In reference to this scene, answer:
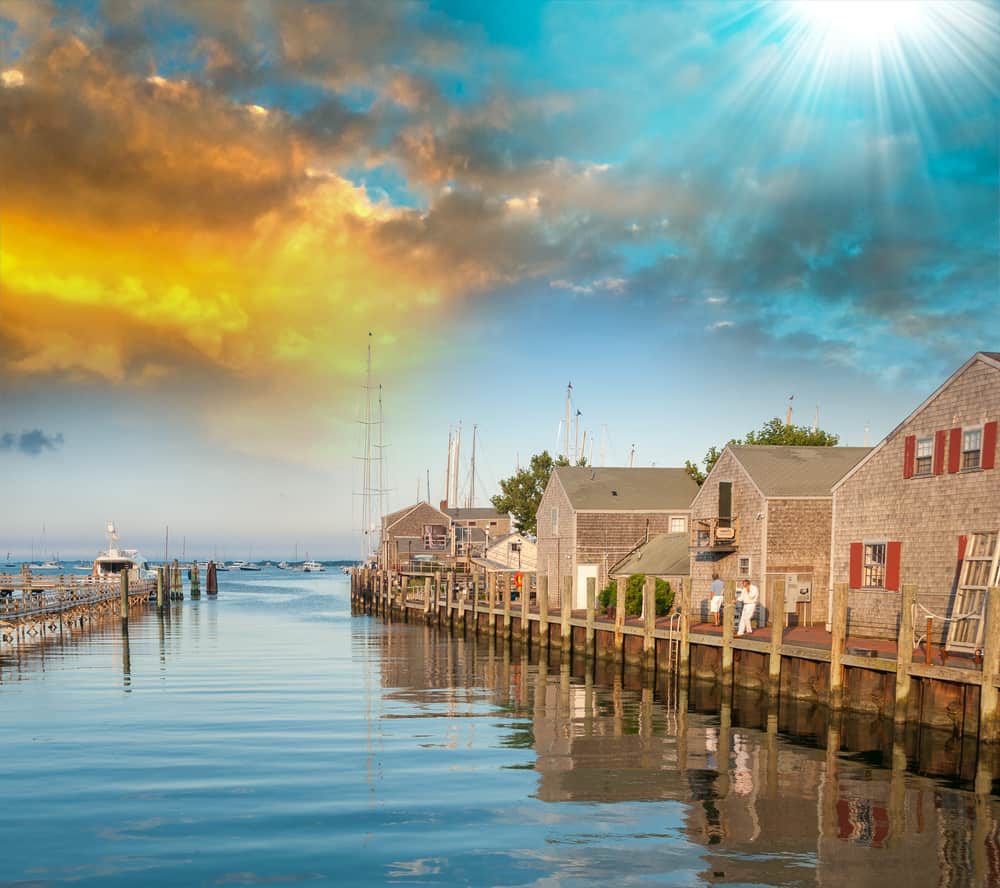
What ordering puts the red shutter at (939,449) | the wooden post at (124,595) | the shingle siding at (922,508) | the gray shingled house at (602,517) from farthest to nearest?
the wooden post at (124,595)
the gray shingled house at (602,517)
the red shutter at (939,449)
the shingle siding at (922,508)

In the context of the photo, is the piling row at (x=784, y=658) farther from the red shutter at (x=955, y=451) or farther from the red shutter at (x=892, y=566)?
the red shutter at (x=955, y=451)

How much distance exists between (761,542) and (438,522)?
76607mm

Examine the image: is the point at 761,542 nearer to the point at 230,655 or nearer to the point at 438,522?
the point at 230,655

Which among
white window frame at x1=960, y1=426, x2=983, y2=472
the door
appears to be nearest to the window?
white window frame at x1=960, y1=426, x2=983, y2=472

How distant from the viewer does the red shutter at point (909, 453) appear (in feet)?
105

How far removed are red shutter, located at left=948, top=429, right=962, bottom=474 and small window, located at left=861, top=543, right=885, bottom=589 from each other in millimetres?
4100

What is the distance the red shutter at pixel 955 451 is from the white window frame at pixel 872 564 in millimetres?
3809

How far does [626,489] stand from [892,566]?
1134 inches

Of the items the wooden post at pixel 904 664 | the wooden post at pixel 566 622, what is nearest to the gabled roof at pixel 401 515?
the wooden post at pixel 566 622

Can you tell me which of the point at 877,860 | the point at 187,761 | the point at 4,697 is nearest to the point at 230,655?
the point at 4,697

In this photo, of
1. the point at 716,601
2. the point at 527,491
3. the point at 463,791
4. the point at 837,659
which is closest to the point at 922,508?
the point at 837,659

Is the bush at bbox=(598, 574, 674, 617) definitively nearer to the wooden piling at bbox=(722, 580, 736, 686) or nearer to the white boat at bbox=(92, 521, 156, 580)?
the wooden piling at bbox=(722, 580, 736, 686)

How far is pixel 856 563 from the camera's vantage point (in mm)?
34438

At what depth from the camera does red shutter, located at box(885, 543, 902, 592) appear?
32.0m
